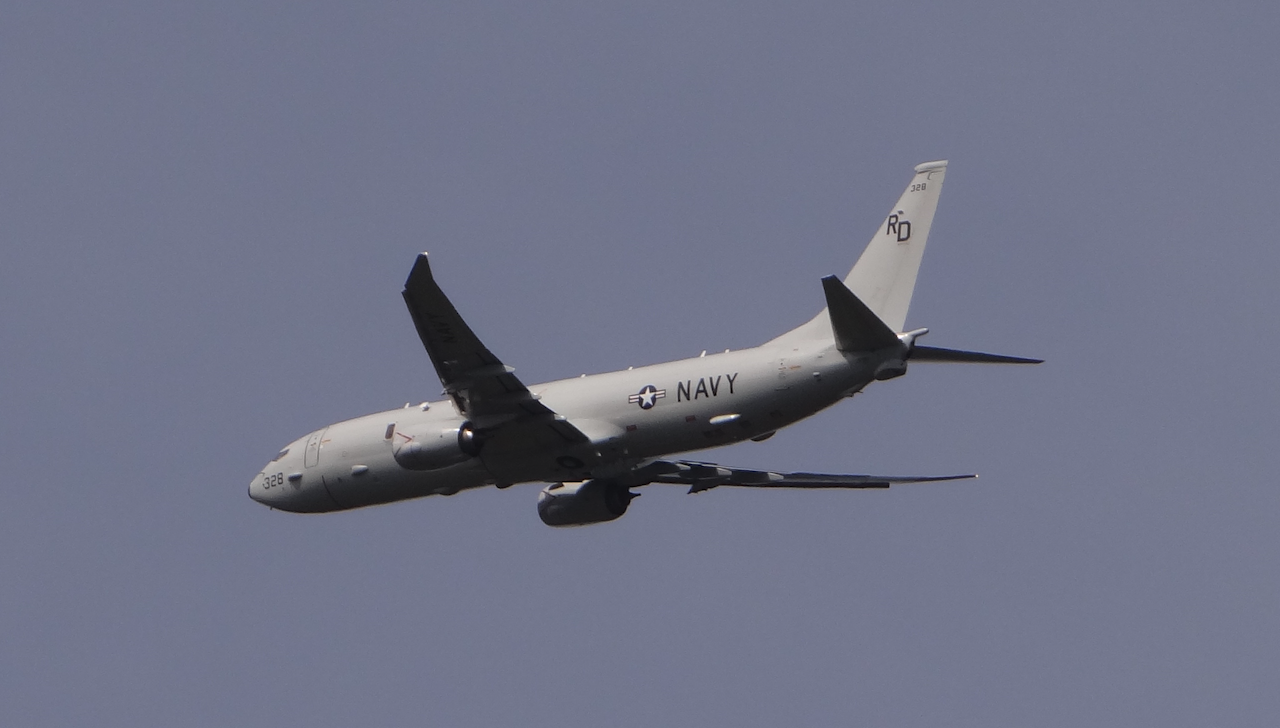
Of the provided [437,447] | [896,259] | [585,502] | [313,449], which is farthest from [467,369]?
[896,259]

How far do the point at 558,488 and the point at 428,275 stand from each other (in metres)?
11.1

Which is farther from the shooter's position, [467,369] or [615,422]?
[615,422]

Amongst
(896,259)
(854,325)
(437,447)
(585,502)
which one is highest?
(896,259)

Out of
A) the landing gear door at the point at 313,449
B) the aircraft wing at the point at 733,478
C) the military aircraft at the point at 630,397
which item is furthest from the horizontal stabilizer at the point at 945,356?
the landing gear door at the point at 313,449

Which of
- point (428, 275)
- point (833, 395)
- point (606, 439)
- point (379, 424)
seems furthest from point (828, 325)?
point (379, 424)

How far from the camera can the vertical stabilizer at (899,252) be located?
41781 millimetres

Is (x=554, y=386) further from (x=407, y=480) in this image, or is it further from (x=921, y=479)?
(x=921, y=479)

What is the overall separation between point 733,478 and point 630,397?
611cm

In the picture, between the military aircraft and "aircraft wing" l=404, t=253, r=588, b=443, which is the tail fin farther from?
"aircraft wing" l=404, t=253, r=588, b=443

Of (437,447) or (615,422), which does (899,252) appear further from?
(437,447)

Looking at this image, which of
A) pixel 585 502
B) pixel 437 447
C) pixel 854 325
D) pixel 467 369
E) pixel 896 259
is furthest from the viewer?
pixel 585 502

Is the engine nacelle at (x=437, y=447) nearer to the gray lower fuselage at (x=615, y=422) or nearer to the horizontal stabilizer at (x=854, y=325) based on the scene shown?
the gray lower fuselage at (x=615, y=422)

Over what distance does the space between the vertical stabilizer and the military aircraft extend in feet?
0.07

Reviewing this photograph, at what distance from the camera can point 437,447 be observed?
42875mm
